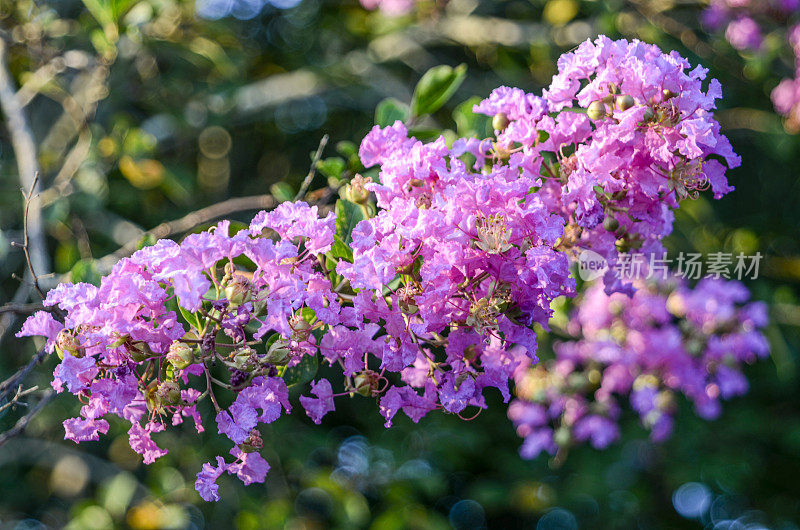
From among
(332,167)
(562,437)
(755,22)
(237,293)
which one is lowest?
(562,437)

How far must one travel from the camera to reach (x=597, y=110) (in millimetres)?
1021

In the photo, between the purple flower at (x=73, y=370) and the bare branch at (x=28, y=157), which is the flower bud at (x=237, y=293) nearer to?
the purple flower at (x=73, y=370)

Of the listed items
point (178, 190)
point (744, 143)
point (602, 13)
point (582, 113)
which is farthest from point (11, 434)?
point (744, 143)

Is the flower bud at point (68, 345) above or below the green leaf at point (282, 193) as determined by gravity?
above

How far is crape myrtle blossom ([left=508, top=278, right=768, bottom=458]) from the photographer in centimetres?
239

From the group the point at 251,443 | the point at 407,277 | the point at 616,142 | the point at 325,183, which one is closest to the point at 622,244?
the point at 616,142

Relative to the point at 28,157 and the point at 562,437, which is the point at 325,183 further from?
the point at 562,437

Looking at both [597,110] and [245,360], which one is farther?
[597,110]

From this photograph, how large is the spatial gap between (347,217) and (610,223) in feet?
1.46

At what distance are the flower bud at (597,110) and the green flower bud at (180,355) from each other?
677 mm

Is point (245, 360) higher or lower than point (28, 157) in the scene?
higher

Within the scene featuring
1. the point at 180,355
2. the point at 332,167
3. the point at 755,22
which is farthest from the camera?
the point at 755,22

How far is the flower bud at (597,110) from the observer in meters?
1.02

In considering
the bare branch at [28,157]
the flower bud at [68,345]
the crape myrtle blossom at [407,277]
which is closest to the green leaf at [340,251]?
the crape myrtle blossom at [407,277]
